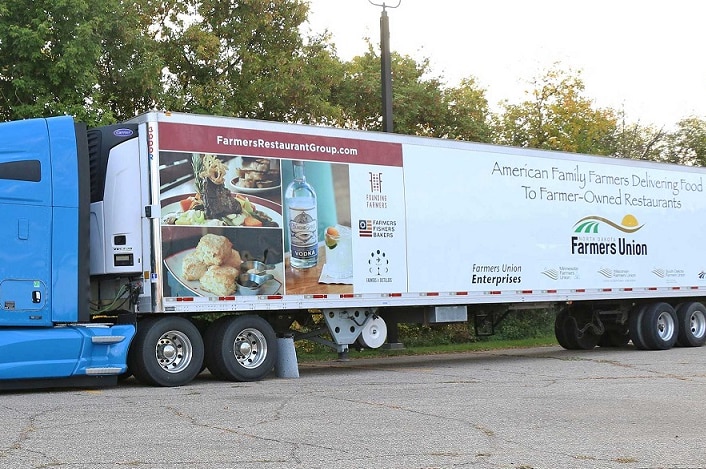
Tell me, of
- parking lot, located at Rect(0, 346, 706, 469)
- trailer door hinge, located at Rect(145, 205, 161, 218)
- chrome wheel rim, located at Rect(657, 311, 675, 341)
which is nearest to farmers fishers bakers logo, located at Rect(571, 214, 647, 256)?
chrome wheel rim, located at Rect(657, 311, 675, 341)

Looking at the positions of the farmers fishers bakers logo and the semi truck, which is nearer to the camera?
the semi truck

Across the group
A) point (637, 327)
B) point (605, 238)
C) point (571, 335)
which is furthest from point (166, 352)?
point (637, 327)

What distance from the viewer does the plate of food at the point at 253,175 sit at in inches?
573

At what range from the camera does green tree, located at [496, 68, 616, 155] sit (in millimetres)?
41000

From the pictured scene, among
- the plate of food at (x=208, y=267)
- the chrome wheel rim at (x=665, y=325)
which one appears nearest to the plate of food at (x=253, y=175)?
the plate of food at (x=208, y=267)

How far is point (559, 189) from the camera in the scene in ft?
61.8

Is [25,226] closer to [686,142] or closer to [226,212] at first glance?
[226,212]

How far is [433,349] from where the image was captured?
2198 centimetres

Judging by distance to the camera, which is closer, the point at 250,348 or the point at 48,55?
the point at 250,348

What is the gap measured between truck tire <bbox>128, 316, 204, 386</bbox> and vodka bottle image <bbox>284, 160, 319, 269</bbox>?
6.34 feet

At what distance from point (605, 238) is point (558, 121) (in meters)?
22.8

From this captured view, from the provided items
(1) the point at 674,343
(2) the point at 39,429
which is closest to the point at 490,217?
(1) the point at 674,343

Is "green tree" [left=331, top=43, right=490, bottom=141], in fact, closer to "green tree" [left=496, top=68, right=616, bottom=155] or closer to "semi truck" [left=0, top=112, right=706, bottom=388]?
"green tree" [left=496, top=68, right=616, bottom=155]

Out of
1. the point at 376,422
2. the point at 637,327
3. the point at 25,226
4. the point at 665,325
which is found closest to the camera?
the point at 376,422
